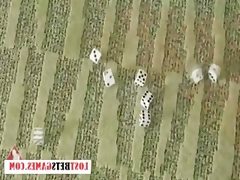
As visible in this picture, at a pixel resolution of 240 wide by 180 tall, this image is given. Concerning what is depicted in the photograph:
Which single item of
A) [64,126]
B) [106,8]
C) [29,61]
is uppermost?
[106,8]

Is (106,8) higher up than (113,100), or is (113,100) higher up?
(106,8)

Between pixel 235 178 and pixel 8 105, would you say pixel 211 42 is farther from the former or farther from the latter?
pixel 8 105

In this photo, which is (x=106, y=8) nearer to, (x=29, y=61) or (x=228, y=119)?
(x=29, y=61)

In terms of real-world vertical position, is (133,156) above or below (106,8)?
below

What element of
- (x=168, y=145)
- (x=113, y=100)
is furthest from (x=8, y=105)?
(x=168, y=145)

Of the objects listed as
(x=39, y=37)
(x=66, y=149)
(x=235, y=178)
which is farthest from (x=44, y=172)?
(x=235, y=178)

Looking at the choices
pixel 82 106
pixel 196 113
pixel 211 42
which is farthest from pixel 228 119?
pixel 82 106
